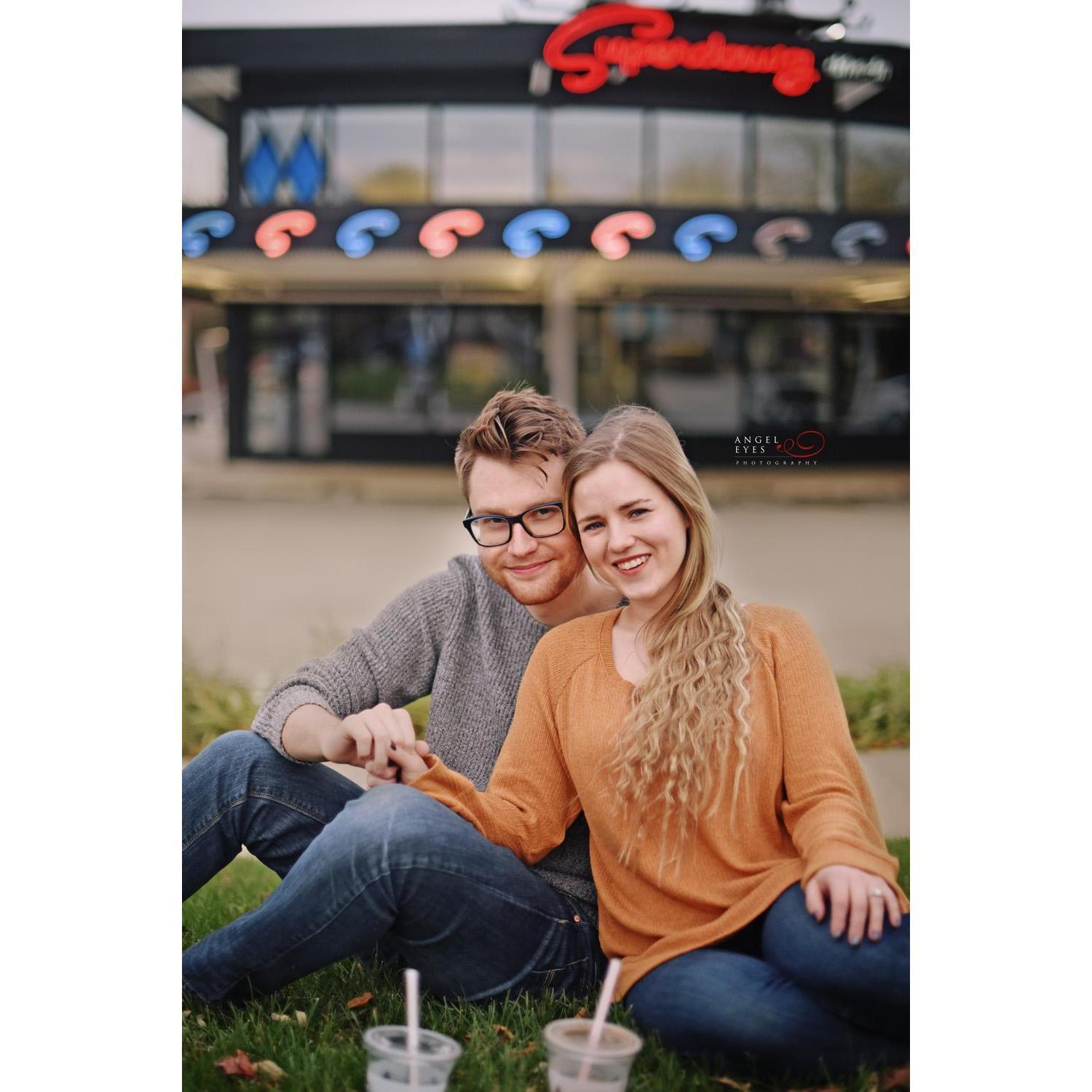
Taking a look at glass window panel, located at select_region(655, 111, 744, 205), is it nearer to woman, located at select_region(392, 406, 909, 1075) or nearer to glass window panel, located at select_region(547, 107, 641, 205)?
glass window panel, located at select_region(547, 107, 641, 205)

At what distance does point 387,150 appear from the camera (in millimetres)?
2477

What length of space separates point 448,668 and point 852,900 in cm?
84

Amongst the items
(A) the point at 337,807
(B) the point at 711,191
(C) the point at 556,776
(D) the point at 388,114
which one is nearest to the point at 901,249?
(B) the point at 711,191

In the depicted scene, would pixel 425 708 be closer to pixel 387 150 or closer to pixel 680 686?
pixel 680 686

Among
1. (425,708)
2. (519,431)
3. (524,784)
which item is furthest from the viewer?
(425,708)

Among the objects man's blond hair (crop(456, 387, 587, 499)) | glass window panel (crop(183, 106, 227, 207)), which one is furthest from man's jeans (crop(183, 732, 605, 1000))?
glass window panel (crop(183, 106, 227, 207))

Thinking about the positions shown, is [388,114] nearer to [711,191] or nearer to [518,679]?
[711,191]

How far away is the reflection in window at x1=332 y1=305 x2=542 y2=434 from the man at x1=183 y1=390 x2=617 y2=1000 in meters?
0.11

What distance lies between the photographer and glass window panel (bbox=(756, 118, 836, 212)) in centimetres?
242

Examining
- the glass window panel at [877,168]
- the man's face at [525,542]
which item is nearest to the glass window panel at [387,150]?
the man's face at [525,542]

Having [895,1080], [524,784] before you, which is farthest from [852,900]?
[524,784]

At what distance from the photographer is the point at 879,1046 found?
2080mm

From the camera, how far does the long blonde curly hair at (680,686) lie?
80.7 inches

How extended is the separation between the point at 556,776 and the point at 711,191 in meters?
1.20
